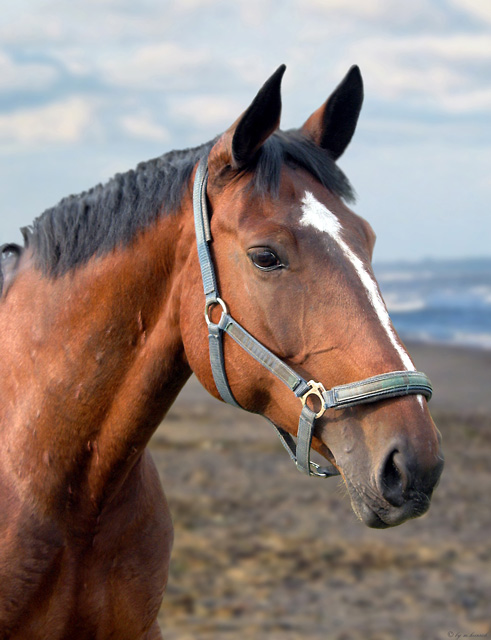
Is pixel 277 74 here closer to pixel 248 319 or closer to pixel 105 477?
pixel 248 319

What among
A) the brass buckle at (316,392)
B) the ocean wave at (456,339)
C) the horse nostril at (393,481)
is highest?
the ocean wave at (456,339)

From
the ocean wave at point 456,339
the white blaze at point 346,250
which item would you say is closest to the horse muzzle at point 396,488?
the white blaze at point 346,250

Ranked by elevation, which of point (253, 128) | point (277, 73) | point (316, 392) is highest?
point (277, 73)

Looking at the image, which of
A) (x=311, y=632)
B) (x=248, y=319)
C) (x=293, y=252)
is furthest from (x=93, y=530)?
(x=311, y=632)

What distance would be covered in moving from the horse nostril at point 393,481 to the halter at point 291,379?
181 millimetres

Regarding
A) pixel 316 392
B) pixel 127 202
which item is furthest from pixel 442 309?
pixel 316 392

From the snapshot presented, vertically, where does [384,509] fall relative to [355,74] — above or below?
below

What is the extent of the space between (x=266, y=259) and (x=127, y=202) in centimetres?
66

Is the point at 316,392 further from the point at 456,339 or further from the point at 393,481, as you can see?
the point at 456,339

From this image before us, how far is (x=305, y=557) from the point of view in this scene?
6660 mm

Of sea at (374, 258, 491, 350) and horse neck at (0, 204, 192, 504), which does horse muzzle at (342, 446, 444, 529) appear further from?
sea at (374, 258, 491, 350)

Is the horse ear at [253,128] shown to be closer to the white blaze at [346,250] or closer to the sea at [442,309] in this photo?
the white blaze at [346,250]

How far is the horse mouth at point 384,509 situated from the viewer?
2068 mm

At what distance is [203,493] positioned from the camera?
8289 millimetres
